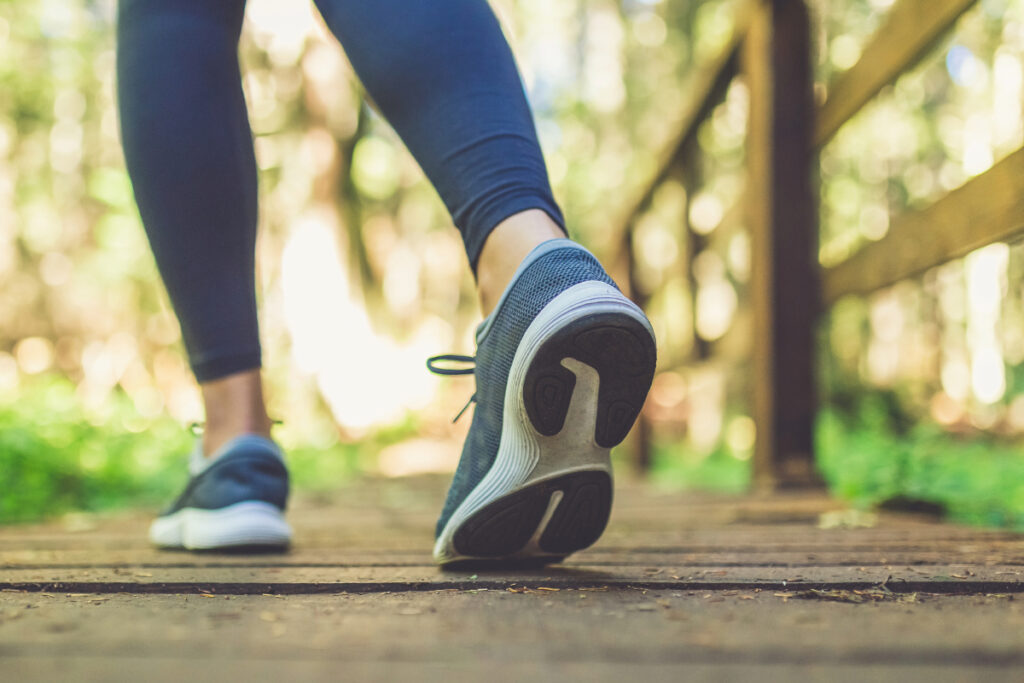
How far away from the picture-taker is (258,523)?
116 centimetres

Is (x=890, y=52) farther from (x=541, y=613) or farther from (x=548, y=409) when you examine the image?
(x=541, y=613)

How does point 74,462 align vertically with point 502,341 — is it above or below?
below

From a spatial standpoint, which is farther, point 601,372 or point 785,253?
point 785,253

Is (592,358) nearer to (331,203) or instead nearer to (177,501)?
(177,501)

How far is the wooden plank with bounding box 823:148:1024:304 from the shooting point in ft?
4.23

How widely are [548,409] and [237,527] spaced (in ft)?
1.84

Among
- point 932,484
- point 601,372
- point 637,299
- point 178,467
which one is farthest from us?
point 637,299

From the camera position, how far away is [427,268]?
15383 millimetres

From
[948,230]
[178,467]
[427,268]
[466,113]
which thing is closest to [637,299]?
[178,467]

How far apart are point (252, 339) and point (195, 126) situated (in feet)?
1.01

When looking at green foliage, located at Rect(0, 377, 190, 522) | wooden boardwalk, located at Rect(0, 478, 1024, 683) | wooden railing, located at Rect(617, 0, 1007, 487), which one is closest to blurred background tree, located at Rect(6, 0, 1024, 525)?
green foliage, located at Rect(0, 377, 190, 522)

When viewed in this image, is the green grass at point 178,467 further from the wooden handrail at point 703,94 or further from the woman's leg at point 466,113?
the wooden handrail at point 703,94

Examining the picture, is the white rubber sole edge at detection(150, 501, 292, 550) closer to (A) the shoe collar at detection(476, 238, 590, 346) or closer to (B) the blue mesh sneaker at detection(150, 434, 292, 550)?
(B) the blue mesh sneaker at detection(150, 434, 292, 550)

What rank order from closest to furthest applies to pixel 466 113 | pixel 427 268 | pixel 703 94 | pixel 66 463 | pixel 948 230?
pixel 466 113
pixel 948 230
pixel 66 463
pixel 703 94
pixel 427 268
